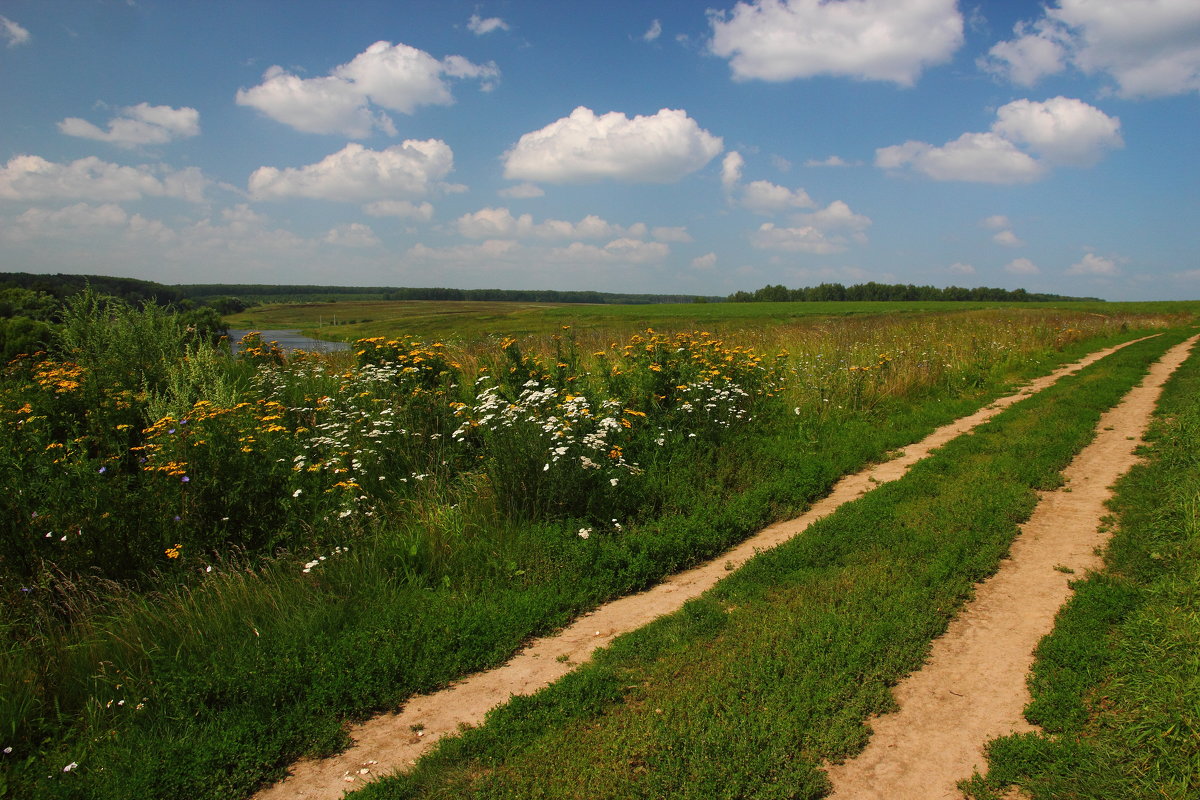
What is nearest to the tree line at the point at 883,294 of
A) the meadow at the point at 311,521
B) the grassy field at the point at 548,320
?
the grassy field at the point at 548,320

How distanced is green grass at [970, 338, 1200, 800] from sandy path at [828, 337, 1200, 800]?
113 millimetres

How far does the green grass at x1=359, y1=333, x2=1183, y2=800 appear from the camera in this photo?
3.05 metres

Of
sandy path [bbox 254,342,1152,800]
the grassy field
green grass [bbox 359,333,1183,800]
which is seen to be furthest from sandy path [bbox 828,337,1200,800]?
the grassy field

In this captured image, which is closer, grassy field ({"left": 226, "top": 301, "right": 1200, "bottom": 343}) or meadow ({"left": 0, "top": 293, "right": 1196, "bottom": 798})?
meadow ({"left": 0, "top": 293, "right": 1196, "bottom": 798})

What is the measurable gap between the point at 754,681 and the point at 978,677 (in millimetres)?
1336

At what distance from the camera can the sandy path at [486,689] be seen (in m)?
3.28

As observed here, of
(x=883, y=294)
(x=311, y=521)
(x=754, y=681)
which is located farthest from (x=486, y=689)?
(x=883, y=294)

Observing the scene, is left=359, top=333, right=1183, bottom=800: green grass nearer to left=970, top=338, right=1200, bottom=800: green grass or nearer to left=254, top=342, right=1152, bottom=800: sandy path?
left=254, top=342, right=1152, bottom=800: sandy path

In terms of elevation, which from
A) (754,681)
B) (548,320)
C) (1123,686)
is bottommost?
(754,681)

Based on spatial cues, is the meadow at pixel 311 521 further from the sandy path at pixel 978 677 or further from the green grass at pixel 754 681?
the sandy path at pixel 978 677

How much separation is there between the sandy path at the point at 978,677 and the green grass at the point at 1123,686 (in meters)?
0.11

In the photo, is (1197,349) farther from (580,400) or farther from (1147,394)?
(580,400)

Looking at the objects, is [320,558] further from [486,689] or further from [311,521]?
[486,689]

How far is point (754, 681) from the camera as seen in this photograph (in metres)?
3.67
